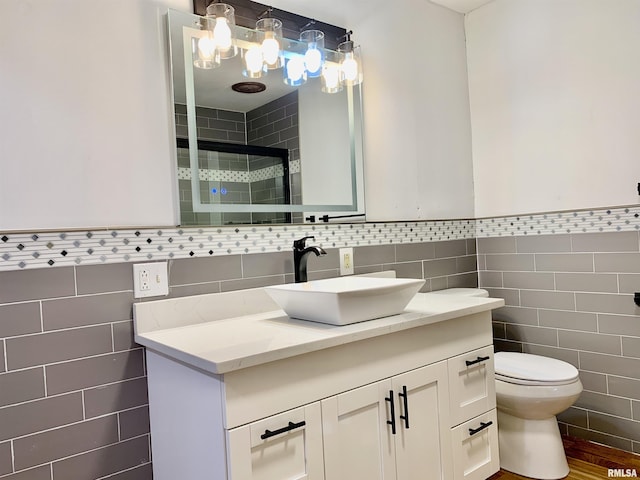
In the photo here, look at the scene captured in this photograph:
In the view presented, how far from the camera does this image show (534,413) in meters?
1.92

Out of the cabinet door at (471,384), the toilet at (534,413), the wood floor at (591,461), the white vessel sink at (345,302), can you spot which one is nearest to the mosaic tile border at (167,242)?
the white vessel sink at (345,302)

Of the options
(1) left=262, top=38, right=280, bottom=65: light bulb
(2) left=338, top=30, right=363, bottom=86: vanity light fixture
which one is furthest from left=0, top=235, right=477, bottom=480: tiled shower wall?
(2) left=338, top=30, right=363, bottom=86: vanity light fixture

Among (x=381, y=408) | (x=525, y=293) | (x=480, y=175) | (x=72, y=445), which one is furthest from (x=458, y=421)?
(x=480, y=175)

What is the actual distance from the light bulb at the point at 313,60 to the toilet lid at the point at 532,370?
1.60 meters

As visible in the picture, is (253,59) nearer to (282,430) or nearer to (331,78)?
(331,78)

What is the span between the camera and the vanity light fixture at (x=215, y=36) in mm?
1750

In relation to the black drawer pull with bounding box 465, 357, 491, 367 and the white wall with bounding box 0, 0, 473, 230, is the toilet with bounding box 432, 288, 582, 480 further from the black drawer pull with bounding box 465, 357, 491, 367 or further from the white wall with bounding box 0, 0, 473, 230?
the white wall with bounding box 0, 0, 473, 230

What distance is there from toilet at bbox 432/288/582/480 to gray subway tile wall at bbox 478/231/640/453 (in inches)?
12.6

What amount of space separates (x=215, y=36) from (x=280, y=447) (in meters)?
1.49

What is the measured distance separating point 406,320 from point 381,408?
0.96 ft

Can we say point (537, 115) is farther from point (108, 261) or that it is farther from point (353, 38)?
point (108, 261)

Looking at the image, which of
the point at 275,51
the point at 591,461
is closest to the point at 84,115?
the point at 275,51

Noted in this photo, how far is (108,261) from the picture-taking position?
1484mm

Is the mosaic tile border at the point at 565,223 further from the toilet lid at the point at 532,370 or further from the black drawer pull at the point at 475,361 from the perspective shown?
the black drawer pull at the point at 475,361
